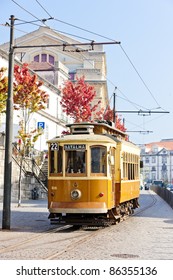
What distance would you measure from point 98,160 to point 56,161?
1403 millimetres

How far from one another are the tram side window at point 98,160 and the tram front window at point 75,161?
13.1 inches

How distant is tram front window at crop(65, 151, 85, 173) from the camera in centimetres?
1908

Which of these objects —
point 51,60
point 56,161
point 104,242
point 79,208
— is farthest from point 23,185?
point 51,60

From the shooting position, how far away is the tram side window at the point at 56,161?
19.3 metres

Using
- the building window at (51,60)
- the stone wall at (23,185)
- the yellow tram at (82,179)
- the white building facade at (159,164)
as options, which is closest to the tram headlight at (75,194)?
the yellow tram at (82,179)

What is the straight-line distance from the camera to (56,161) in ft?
63.8

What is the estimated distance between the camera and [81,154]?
19125mm

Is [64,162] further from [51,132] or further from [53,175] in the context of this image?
[51,132]

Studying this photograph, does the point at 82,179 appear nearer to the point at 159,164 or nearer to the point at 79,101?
the point at 79,101

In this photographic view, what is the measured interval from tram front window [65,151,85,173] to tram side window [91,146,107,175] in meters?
0.33

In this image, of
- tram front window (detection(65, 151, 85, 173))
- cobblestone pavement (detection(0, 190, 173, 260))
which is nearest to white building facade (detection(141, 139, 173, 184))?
cobblestone pavement (detection(0, 190, 173, 260))

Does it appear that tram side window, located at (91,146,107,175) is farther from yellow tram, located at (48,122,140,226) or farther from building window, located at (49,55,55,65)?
building window, located at (49,55,55,65)
